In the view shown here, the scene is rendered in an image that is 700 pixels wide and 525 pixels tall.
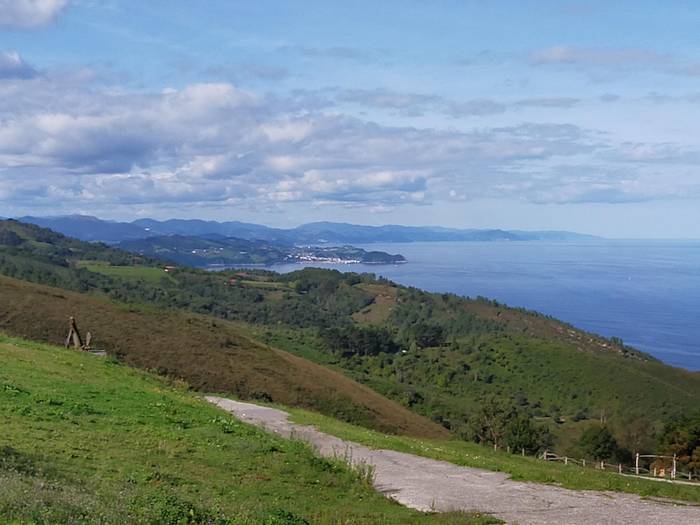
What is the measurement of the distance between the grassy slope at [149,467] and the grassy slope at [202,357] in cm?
1127

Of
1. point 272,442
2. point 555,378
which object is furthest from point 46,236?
point 272,442

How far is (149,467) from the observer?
11.1m

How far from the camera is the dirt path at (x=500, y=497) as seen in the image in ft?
35.0

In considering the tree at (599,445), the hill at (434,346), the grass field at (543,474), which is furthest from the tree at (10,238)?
the grass field at (543,474)

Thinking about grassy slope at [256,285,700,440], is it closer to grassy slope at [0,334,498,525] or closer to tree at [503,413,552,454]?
tree at [503,413,552,454]

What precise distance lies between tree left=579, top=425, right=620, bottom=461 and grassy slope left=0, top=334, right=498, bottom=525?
121 feet

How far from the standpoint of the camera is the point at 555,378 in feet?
309

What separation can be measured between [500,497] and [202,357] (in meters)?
23.4

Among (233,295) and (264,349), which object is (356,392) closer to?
(264,349)

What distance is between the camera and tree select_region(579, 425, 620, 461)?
157 ft

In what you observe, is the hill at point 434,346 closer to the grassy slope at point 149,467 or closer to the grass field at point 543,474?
the grassy slope at point 149,467

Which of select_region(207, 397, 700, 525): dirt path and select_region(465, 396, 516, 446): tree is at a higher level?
select_region(207, 397, 700, 525): dirt path

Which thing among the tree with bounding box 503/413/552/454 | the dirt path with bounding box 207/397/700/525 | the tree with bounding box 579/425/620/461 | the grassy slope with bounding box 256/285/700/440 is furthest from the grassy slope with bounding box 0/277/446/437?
the grassy slope with bounding box 256/285/700/440

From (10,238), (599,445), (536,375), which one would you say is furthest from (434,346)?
(10,238)
